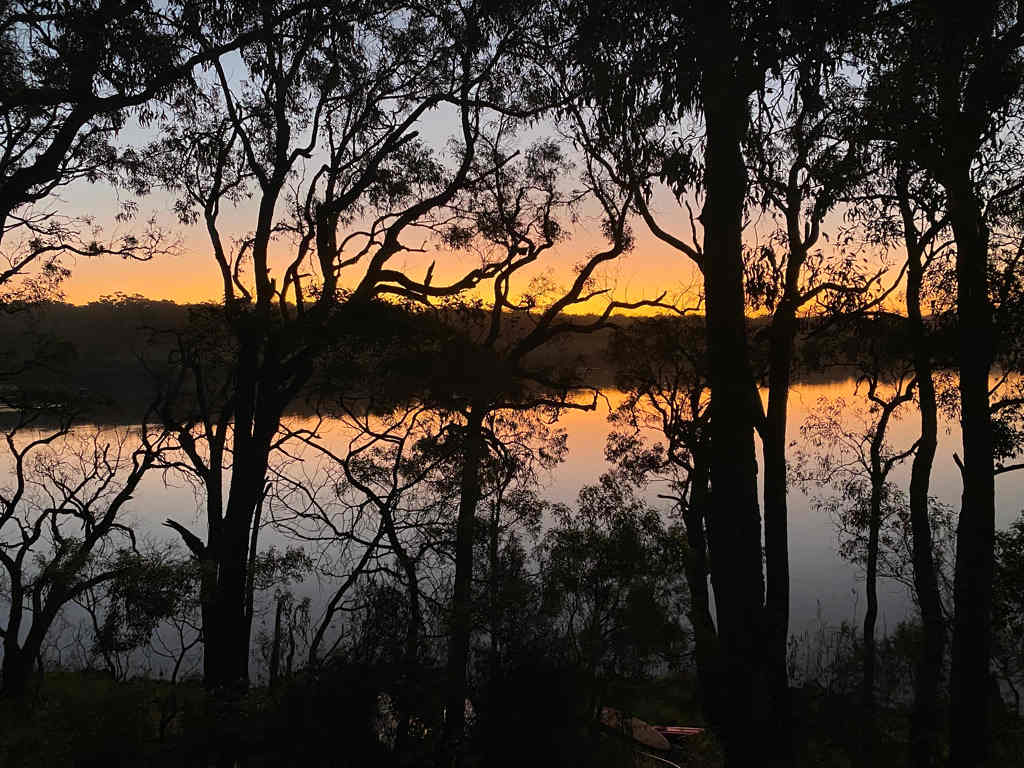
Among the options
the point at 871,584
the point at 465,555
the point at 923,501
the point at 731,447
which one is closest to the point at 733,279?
the point at 731,447

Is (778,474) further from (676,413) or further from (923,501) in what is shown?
(676,413)

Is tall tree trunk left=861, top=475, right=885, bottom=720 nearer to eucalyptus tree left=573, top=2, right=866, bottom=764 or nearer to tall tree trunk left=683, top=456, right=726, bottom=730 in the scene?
tall tree trunk left=683, top=456, right=726, bottom=730

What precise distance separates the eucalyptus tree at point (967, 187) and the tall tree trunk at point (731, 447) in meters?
2.42

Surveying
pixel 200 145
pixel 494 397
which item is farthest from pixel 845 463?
pixel 200 145

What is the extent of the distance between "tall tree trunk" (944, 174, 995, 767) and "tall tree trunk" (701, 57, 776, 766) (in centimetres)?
240

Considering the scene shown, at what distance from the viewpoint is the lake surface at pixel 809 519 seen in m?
24.4

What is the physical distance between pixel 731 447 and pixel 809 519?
3315 centimetres

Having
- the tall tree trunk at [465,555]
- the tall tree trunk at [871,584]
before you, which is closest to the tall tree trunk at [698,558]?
the tall tree trunk at [871,584]

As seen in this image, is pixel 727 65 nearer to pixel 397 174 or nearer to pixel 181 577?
pixel 397 174

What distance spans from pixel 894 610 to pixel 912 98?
69.7 feet

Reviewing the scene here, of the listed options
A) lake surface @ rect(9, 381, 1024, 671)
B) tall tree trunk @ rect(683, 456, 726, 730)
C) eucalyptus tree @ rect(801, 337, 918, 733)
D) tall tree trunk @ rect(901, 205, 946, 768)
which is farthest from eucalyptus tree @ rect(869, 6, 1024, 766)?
lake surface @ rect(9, 381, 1024, 671)

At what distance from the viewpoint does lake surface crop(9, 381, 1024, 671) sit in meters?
24.4

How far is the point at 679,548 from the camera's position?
55.3 feet

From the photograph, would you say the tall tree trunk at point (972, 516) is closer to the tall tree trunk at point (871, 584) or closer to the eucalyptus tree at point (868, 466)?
the eucalyptus tree at point (868, 466)
